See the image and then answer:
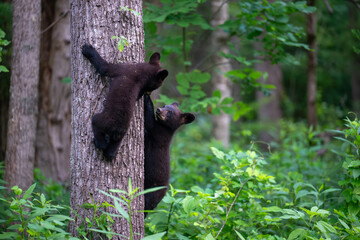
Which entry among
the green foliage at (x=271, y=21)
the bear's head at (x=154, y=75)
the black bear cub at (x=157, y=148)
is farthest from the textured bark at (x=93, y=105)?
the green foliage at (x=271, y=21)

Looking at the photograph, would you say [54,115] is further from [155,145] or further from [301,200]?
[301,200]

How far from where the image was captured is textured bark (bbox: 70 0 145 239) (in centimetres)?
315

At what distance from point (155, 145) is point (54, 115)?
3.28 metres

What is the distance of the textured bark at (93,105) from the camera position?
315 cm

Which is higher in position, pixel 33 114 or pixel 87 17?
pixel 87 17

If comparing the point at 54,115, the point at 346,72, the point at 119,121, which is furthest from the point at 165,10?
the point at 346,72

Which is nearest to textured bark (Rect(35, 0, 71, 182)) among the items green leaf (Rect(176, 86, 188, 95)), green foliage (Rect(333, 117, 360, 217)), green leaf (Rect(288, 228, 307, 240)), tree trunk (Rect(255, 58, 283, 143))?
green leaf (Rect(176, 86, 188, 95))

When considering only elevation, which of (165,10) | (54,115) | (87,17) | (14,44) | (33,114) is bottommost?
(54,115)

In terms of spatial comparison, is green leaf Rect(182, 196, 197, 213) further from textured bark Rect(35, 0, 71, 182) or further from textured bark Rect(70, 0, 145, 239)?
textured bark Rect(35, 0, 71, 182)

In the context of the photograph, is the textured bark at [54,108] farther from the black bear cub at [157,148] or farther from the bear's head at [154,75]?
the bear's head at [154,75]

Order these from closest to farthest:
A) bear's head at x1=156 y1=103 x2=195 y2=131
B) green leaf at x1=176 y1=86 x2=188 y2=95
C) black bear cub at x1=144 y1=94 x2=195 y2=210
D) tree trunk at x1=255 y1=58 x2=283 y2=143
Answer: black bear cub at x1=144 y1=94 x2=195 y2=210 < bear's head at x1=156 y1=103 x2=195 y2=131 < green leaf at x1=176 y1=86 x2=188 y2=95 < tree trunk at x1=255 y1=58 x2=283 y2=143

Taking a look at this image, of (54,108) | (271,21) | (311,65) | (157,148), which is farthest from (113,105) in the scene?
(311,65)

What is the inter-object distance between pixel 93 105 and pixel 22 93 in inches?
73.7

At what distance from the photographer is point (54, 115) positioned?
6793 millimetres
